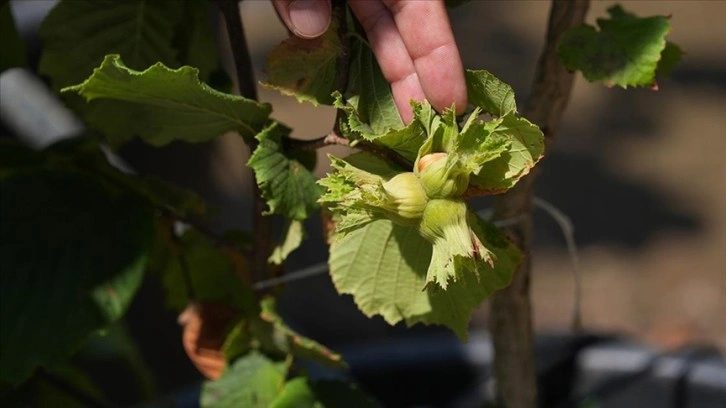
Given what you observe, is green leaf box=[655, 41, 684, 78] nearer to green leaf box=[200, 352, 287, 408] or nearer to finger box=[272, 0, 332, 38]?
finger box=[272, 0, 332, 38]

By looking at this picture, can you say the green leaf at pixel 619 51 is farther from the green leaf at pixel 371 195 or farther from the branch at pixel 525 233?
the green leaf at pixel 371 195

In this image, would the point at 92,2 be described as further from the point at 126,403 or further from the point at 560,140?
the point at 560,140

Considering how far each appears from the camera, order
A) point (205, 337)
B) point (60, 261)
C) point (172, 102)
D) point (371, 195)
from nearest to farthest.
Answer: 1. point (371, 195)
2. point (172, 102)
3. point (60, 261)
4. point (205, 337)

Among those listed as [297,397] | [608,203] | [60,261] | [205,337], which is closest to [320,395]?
[297,397]

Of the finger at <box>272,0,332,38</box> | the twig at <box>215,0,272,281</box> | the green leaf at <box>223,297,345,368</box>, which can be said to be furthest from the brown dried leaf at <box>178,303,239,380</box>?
the finger at <box>272,0,332,38</box>

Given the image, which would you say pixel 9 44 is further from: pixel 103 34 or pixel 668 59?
pixel 668 59

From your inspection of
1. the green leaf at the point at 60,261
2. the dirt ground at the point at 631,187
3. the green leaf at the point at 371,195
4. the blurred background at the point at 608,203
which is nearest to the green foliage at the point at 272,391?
the green leaf at the point at 60,261
